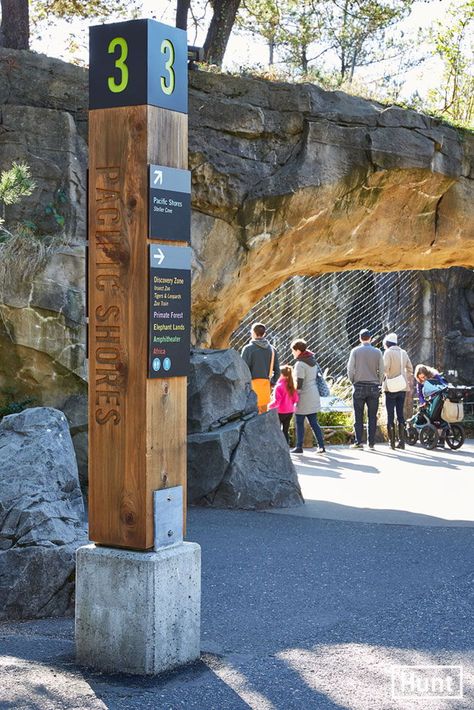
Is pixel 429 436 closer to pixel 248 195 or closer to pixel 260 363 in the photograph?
pixel 260 363

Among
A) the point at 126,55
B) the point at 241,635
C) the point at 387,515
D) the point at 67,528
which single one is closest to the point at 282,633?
the point at 241,635

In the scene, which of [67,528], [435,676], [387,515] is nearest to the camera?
[435,676]

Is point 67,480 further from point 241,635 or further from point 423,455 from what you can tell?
point 423,455

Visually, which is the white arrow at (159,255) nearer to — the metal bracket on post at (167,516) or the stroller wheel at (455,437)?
the metal bracket on post at (167,516)

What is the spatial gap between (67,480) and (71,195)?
5.02 m

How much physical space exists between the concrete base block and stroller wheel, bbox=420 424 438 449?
10407 mm

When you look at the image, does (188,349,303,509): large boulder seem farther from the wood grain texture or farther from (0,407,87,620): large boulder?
the wood grain texture

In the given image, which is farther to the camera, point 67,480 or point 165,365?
point 67,480

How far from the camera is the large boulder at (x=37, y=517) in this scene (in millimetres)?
6133

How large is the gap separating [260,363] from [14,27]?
527cm

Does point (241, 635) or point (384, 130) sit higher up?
point (384, 130)

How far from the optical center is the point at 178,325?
509 cm

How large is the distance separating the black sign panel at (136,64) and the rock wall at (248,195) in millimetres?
5710

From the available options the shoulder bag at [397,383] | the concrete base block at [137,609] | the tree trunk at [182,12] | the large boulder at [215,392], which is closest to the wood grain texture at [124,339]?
the concrete base block at [137,609]
